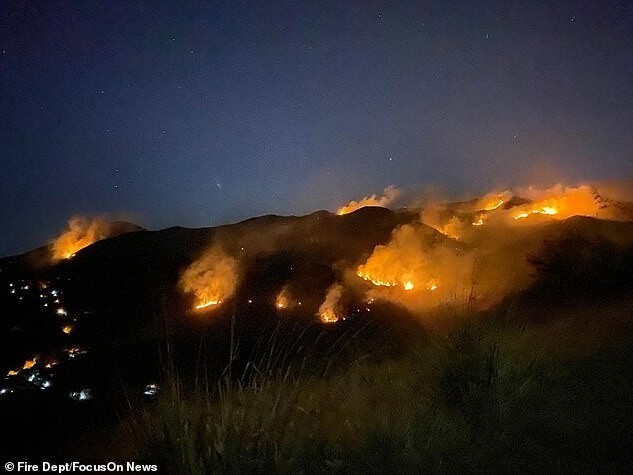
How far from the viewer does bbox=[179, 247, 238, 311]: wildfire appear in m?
28.6

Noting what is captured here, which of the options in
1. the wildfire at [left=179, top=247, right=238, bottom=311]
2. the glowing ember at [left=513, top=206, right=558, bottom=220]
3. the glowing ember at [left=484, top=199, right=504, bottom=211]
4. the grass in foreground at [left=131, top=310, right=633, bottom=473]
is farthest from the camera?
the glowing ember at [left=484, top=199, right=504, bottom=211]

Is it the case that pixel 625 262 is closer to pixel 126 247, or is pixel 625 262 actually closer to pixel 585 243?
pixel 585 243

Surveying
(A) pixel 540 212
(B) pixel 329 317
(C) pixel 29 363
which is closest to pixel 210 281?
(B) pixel 329 317

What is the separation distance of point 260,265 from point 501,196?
25276mm

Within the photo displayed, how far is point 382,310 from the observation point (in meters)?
22.4

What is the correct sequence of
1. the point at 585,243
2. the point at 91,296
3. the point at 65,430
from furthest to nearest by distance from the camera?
the point at 91,296 < the point at 585,243 < the point at 65,430

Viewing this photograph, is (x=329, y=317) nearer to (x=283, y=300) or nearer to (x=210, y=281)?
(x=283, y=300)

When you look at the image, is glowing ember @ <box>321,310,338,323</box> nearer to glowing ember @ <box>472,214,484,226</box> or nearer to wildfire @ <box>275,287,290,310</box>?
wildfire @ <box>275,287,290,310</box>

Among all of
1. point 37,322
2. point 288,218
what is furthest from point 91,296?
point 288,218

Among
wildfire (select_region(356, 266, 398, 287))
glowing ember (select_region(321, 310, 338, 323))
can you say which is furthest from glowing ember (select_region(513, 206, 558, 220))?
glowing ember (select_region(321, 310, 338, 323))

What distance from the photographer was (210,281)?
30.1 meters

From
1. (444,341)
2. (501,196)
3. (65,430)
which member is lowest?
(65,430)

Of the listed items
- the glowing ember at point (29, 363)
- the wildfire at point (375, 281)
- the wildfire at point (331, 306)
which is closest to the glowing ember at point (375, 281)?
the wildfire at point (375, 281)

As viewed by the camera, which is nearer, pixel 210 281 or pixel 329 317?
pixel 329 317
